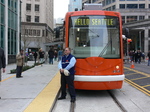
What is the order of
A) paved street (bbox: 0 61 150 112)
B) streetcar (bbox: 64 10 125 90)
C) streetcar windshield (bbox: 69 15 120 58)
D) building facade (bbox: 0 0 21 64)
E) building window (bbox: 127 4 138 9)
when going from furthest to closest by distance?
1. building window (bbox: 127 4 138 9)
2. building facade (bbox: 0 0 21 64)
3. streetcar windshield (bbox: 69 15 120 58)
4. streetcar (bbox: 64 10 125 90)
5. paved street (bbox: 0 61 150 112)

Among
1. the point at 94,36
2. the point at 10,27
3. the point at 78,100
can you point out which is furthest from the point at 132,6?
the point at 78,100

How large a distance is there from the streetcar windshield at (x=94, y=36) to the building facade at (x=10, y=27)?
14.2m

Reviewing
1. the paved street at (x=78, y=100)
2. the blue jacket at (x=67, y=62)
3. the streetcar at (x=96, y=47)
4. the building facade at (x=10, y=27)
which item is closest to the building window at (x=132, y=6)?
the building facade at (x=10, y=27)

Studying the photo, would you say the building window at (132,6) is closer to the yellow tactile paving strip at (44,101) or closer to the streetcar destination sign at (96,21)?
the streetcar destination sign at (96,21)

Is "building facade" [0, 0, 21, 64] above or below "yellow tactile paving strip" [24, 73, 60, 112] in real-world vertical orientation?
above

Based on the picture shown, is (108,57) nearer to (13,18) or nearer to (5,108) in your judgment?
(5,108)

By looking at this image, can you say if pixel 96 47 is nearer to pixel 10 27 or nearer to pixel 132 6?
pixel 10 27

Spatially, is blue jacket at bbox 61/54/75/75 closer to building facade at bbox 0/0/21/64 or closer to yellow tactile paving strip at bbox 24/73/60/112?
yellow tactile paving strip at bbox 24/73/60/112

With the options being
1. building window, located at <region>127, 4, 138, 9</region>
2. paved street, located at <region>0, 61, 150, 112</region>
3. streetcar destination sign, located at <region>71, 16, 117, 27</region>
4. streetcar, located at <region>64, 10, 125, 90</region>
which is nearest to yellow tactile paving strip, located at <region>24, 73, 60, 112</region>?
paved street, located at <region>0, 61, 150, 112</region>

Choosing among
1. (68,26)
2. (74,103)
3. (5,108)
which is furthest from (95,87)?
(5,108)

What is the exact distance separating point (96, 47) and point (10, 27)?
17.6m

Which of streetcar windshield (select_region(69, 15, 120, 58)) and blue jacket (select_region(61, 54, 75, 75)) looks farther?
streetcar windshield (select_region(69, 15, 120, 58))

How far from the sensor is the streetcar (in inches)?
283

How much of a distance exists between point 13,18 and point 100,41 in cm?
1894
